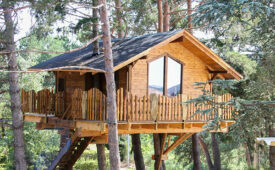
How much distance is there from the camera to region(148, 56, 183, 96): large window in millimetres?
16147

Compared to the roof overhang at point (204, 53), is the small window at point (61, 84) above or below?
below

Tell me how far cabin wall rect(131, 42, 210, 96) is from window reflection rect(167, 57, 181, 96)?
265 millimetres

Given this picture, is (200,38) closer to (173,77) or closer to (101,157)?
(173,77)

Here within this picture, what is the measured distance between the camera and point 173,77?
16.7 metres

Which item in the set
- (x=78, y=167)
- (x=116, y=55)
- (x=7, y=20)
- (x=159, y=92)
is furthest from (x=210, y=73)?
(x=78, y=167)

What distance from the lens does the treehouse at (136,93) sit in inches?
547

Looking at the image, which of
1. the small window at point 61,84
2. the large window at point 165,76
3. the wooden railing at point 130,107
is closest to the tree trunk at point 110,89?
the wooden railing at point 130,107

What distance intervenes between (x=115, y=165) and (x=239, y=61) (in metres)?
11.1

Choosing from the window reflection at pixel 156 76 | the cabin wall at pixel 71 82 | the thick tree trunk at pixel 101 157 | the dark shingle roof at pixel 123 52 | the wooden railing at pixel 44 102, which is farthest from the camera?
the thick tree trunk at pixel 101 157

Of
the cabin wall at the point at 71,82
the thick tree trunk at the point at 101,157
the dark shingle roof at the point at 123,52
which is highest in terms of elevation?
the dark shingle roof at the point at 123,52

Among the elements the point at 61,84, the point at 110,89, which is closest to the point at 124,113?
the point at 110,89

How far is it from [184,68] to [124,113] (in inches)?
182

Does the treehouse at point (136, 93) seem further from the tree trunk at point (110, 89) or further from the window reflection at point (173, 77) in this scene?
the tree trunk at point (110, 89)

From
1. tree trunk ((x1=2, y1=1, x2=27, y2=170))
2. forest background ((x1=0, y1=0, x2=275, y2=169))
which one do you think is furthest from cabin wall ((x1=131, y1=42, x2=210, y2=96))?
tree trunk ((x1=2, y1=1, x2=27, y2=170))
